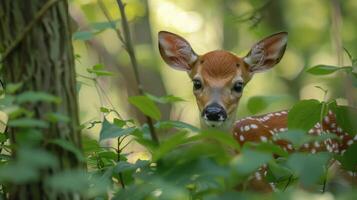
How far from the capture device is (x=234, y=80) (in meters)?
4.58

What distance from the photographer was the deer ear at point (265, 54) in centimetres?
479

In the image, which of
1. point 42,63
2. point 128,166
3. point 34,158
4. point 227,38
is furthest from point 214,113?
point 227,38

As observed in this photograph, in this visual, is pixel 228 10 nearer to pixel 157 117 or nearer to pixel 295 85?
pixel 295 85

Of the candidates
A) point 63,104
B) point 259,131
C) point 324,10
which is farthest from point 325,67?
point 324,10

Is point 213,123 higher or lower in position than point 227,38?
higher

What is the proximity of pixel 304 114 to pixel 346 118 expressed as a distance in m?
0.28

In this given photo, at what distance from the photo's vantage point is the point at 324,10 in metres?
12.8

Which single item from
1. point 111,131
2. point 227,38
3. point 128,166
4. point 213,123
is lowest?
point 227,38

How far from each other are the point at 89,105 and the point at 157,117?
9.23 meters

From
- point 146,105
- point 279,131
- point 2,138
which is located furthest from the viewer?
point 279,131

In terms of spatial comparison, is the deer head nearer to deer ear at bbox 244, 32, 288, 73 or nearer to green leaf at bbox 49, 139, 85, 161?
deer ear at bbox 244, 32, 288, 73

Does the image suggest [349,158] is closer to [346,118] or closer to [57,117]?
[346,118]

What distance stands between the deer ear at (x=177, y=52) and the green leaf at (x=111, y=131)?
6.90 feet

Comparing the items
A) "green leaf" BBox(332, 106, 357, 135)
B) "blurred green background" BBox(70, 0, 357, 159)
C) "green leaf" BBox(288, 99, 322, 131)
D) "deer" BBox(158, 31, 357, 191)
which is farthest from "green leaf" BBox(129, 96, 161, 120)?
"blurred green background" BBox(70, 0, 357, 159)
